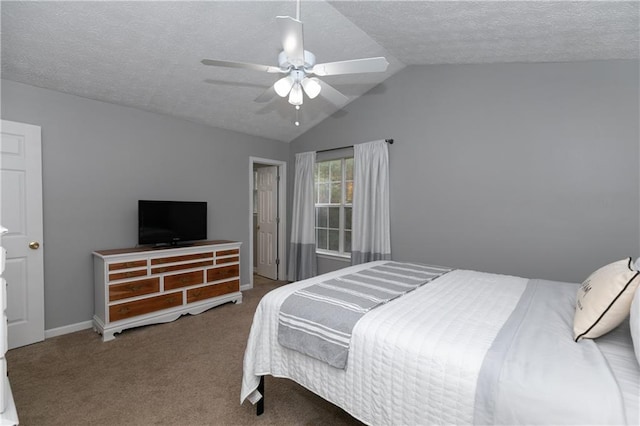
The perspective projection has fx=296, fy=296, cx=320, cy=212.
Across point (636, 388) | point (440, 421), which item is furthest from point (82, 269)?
point (636, 388)

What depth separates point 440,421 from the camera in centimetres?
114

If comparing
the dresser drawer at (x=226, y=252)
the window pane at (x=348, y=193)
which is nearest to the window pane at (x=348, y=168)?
the window pane at (x=348, y=193)

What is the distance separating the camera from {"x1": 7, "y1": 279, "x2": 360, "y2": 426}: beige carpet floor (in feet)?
5.98

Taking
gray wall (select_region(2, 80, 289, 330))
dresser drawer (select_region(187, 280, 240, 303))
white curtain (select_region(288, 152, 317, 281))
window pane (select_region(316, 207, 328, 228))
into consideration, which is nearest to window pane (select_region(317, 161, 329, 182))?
white curtain (select_region(288, 152, 317, 281))

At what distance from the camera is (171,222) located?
11.6 ft

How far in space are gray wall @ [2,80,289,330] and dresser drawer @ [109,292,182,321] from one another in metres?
0.52

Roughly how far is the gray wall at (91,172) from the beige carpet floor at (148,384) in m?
0.65

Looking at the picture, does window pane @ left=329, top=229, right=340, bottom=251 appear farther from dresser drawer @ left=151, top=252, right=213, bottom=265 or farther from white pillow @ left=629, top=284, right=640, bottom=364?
white pillow @ left=629, top=284, right=640, bottom=364

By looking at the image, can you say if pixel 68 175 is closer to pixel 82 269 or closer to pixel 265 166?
pixel 82 269

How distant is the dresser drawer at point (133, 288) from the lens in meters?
2.89

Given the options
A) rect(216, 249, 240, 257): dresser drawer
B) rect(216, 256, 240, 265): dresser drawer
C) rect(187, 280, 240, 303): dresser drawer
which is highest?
rect(216, 249, 240, 257): dresser drawer

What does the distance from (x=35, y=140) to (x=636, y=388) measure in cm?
423

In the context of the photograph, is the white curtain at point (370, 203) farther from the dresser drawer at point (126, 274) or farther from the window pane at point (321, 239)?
the dresser drawer at point (126, 274)

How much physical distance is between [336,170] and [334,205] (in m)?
0.55
